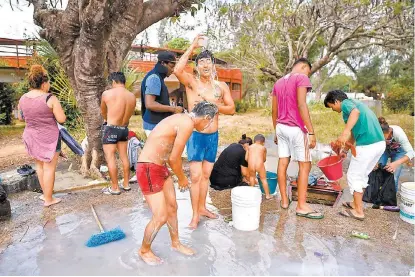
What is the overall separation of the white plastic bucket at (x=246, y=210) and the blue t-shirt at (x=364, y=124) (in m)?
1.37

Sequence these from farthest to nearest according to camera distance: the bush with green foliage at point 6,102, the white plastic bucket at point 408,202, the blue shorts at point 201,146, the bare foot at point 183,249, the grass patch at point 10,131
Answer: the bush with green foliage at point 6,102 → the grass patch at point 10,131 → the white plastic bucket at point 408,202 → the blue shorts at point 201,146 → the bare foot at point 183,249

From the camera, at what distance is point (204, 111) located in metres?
2.89

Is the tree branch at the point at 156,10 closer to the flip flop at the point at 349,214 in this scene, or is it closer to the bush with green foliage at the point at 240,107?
the flip flop at the point at 349,214

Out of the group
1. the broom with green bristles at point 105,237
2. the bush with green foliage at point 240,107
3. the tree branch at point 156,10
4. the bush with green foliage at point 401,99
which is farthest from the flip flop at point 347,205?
the bush with green foliage at point 240,107

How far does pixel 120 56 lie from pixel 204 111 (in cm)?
358

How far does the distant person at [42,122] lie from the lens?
4.19 meters

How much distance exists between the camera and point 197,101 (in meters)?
3.75

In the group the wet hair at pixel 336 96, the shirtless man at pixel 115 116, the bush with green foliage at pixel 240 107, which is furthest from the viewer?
the bush with green foliage at pixel 240 107

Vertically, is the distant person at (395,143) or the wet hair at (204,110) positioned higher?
the wet hair at (204,110)

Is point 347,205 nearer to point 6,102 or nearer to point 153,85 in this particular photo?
point 153,85

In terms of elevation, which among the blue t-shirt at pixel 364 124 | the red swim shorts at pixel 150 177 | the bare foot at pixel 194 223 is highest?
the blue t-shirt at pixel 364 124

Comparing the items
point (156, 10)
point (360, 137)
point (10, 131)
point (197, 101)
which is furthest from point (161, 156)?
point (10, 131)

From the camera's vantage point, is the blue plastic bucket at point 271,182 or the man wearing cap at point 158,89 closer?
the man wearing cap at point 158,89

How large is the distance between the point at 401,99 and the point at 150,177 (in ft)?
73.7
